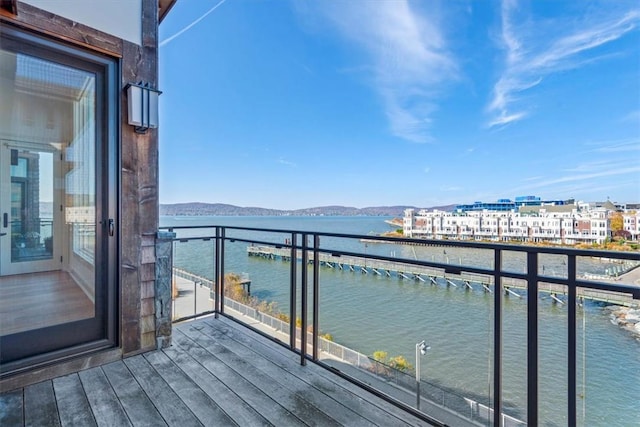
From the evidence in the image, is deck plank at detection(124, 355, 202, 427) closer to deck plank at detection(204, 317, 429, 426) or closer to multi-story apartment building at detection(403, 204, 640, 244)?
deck plank at detection(204, 317, 429, 426)

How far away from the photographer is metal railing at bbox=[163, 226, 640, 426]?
1261 millimetres

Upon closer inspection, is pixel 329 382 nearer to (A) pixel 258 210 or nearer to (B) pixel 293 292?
(B) pixel 293 292

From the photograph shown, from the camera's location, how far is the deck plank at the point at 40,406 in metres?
1.64

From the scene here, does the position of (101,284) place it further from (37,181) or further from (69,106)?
(69,106)

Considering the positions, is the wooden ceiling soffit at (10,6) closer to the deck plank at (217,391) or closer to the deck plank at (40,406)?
the deck plank at (40,406)

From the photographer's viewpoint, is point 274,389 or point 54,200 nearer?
point 274,389

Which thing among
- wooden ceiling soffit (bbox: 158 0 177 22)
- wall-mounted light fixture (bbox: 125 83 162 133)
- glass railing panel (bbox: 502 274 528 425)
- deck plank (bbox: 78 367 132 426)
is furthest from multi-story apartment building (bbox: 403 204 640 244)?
wooden ceiling soffit (bbox: 158 0 177 22)

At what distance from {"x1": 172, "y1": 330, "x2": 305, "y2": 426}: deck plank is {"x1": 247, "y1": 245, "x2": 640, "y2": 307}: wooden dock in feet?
3.04

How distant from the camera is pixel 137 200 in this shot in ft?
8.16

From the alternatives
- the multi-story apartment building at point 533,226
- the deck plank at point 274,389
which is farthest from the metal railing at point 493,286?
the multi-story apartment building at point 533,226

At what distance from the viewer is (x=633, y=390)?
2.07 meters

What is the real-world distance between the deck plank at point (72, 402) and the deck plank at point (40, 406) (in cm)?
2

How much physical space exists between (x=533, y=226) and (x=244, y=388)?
7.59 m

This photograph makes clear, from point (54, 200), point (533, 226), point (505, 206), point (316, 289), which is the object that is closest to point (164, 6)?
point (54, 200)
